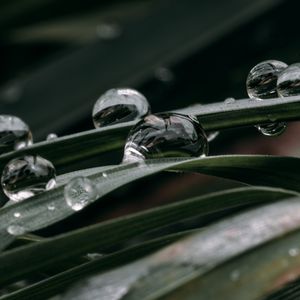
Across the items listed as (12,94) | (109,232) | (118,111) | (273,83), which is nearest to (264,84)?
(273,83)

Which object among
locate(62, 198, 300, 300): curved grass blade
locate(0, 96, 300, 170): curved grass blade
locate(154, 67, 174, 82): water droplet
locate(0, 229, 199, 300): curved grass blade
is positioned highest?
locate(154, 67, 174, 82): water droplet

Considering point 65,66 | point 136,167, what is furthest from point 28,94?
point 136,167

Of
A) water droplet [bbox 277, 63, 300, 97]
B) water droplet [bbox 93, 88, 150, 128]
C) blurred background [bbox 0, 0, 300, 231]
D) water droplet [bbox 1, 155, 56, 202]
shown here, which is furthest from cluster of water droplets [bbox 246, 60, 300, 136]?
blurred background [bbox 0, 0, 300, 231]

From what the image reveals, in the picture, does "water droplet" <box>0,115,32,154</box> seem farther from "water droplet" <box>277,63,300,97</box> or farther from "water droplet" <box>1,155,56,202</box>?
"water droplet" <box>277,63,300,97</box>

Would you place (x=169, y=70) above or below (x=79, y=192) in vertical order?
above

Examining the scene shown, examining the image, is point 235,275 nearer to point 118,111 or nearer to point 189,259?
point 189,259

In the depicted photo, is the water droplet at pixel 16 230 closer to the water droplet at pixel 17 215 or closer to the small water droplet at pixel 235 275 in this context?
the water droplet at pixel 17 215
